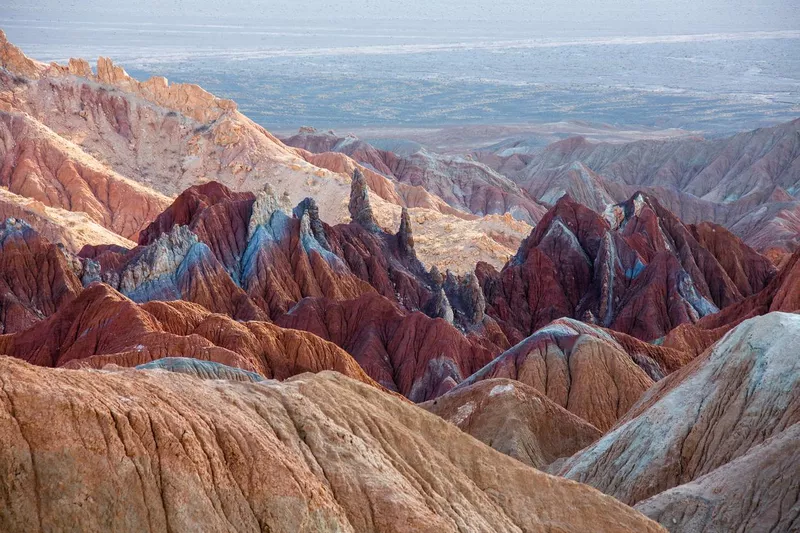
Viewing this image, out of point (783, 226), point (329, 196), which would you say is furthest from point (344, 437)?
point (783, 226)

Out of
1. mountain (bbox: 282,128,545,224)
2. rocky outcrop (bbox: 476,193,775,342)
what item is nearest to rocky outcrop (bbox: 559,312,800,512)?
rocky outcrop (bbox: 476,193,775,342)

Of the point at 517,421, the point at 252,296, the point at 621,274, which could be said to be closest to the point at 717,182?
the point at 621,274

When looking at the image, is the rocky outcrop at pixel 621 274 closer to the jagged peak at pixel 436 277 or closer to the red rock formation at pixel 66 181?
the jagged peak at pixel 436 277

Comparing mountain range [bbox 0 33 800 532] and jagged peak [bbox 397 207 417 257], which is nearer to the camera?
mountain range [bbox 0 33 800 532]

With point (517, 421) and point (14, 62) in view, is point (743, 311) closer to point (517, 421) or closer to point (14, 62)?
point (517, 421)

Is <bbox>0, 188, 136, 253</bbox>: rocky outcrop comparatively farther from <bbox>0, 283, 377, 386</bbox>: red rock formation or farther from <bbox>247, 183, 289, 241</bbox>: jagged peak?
<bbox>0, 283, 377, 386</bbox>: red rock formation

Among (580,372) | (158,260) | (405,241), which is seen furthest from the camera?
(405,241)
